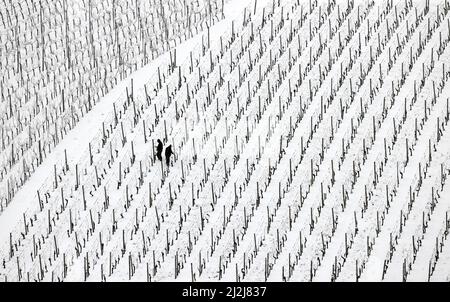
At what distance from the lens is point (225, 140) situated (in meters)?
13.7

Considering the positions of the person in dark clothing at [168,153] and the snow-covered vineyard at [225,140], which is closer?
the snow-covered vineyard at [225,140]

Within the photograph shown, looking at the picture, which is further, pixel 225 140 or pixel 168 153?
pixel 225 140

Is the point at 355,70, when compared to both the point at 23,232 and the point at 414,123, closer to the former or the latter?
the point at 414,123

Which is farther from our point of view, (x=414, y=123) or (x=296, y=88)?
(x=296, y=88)

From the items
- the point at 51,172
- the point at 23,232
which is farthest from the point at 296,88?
the point at 23,232

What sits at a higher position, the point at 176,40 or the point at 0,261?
the point at 176,40

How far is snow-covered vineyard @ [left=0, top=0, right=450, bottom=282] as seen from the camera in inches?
451

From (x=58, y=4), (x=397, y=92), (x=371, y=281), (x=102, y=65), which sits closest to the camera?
(x=371, y=281)

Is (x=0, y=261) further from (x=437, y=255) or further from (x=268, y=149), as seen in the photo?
(x=437, y=255)

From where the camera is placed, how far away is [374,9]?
1705 centimetres

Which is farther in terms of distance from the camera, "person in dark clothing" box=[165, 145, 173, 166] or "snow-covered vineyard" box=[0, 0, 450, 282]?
"person in dark clothing" box=[165, 145, 173, 166]

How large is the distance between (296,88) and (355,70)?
1150mm

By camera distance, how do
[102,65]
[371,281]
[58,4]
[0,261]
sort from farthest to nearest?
[58,4] → [102,65] → [0,261] → [371,281]

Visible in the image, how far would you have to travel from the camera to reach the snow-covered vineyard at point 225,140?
11445 millimetres
